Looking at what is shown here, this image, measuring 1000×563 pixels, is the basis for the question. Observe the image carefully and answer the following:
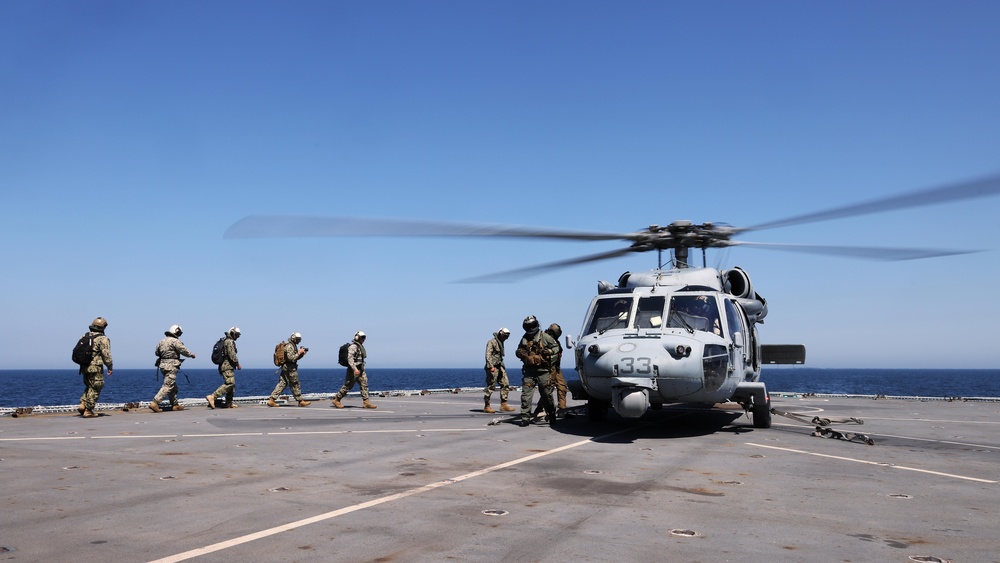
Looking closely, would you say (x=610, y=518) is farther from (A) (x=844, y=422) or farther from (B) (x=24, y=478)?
(A) (x=844, y=422)

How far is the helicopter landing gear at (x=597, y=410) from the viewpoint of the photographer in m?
12.8

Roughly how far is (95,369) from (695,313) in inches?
466

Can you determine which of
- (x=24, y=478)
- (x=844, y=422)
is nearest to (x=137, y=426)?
(x=24, y=478)

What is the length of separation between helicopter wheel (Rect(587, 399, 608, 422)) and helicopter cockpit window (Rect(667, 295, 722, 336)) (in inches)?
92.5

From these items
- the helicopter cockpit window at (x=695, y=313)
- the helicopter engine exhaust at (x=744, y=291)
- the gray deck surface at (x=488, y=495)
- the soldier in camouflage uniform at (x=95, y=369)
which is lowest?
the gray deck surface at (x=488, y=495)

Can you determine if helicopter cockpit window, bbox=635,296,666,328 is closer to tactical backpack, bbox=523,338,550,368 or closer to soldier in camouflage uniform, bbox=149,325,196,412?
tactical backpack, bbox=523,338,550,368

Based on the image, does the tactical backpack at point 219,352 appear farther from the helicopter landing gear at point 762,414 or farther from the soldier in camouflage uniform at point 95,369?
the helicopter landing gear at point 762,414

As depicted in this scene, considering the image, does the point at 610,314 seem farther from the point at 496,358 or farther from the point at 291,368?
the point at 291,368

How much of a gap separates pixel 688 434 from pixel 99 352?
11707 mm

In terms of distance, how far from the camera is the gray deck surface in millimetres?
4449

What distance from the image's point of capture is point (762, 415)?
12.6 meters

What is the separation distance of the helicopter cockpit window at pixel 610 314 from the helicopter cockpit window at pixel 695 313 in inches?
29.8

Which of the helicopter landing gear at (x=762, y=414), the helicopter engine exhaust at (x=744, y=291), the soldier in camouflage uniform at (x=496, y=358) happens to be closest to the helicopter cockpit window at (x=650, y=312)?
the helicopter engine exhaust at (x=744, y=291)

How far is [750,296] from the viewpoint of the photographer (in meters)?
13.7
